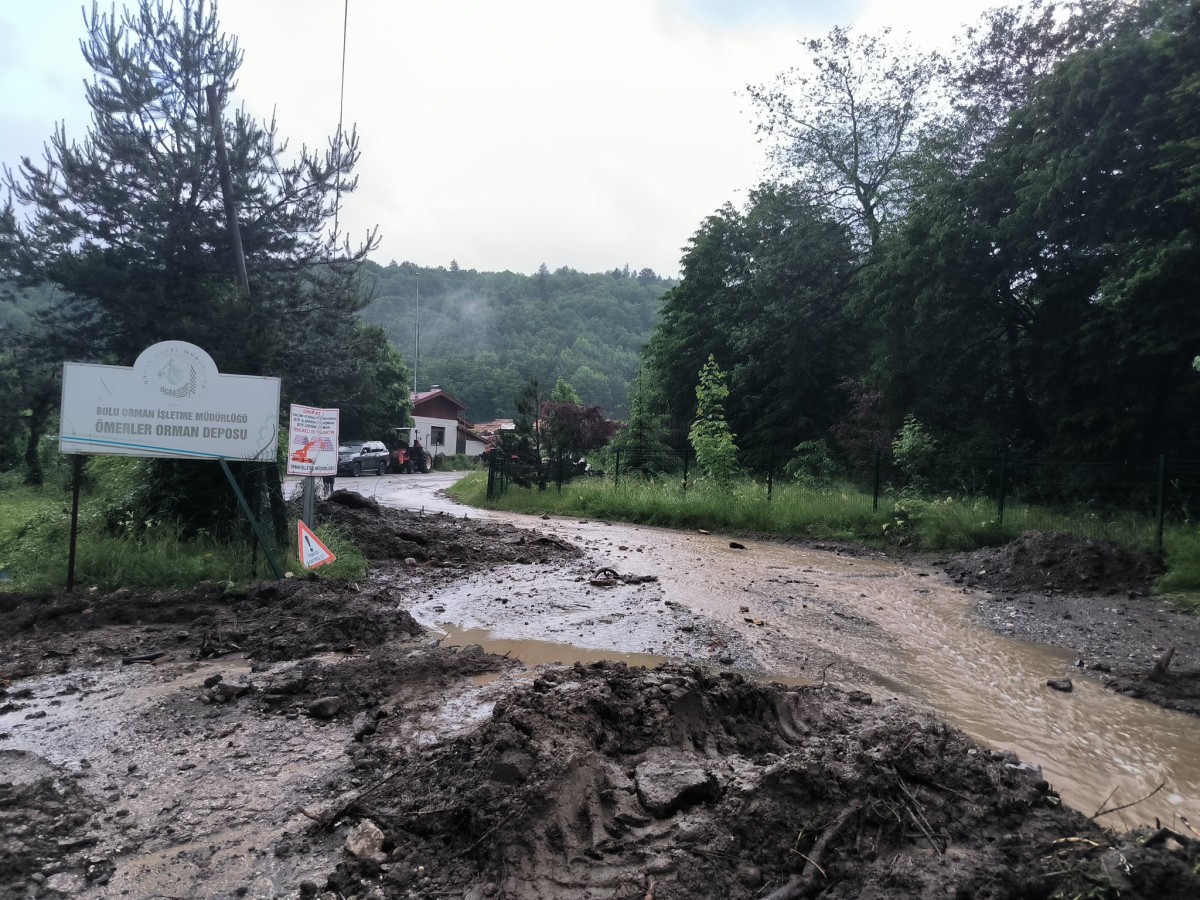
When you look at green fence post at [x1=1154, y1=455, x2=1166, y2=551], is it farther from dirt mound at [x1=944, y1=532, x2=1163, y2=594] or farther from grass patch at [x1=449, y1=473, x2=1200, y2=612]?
dirt mound at [x1=944, y1=532, x2=1163, y2=594]

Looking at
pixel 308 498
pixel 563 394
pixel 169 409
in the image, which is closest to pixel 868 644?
pixel 308 498

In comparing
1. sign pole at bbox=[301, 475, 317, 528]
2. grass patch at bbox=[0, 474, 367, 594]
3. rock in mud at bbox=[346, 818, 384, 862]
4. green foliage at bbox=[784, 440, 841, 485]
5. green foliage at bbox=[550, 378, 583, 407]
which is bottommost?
rock in mud at bbox=[346, 818, 384, 862]

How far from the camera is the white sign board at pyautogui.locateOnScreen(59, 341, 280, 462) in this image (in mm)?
7797

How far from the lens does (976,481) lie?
1770 centimetres

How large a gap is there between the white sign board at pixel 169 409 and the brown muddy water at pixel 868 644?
275cm

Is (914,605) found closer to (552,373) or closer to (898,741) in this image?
(898,741)

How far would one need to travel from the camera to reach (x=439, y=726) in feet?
14.9

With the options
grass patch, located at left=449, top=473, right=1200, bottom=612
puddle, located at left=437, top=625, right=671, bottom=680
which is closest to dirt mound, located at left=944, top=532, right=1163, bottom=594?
grass patch, located at left=449, top=473, right=1200, bottom=612

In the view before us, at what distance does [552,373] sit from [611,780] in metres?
76.3

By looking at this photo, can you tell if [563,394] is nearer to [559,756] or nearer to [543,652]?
[543,652]

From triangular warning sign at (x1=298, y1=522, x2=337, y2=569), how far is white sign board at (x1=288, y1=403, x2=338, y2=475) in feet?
2.14

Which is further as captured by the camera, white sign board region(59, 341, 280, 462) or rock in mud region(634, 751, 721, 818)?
white sign board region(59, 341, 280, 462)

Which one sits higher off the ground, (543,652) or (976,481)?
(976,481)

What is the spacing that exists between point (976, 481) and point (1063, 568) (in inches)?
290
